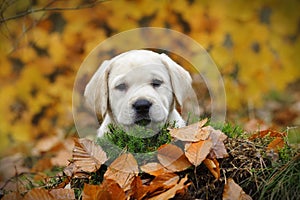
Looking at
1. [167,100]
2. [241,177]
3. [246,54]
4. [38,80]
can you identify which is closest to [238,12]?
A: [246,54]

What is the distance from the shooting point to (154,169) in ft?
8.98

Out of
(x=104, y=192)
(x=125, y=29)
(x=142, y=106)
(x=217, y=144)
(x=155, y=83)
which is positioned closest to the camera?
(x=104, y=192)

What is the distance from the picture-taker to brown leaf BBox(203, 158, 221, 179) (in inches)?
106

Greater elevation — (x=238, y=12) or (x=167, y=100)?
(x=238, y=12)

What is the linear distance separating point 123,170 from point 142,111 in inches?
17.7

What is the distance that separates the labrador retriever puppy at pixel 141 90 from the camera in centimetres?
311

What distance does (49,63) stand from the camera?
7.48 metres

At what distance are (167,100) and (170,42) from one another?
1.95m

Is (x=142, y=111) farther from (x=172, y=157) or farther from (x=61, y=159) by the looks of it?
(x=61, y=159)

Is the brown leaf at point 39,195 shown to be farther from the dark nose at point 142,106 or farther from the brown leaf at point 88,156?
the dark nose at point 142,106

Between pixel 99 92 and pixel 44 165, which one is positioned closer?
pixel 99 92

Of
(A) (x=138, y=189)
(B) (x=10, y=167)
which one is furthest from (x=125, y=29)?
(A) (x=138, y=189)

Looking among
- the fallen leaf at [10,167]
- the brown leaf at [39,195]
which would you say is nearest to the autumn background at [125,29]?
the fallen leaf at [10,167]

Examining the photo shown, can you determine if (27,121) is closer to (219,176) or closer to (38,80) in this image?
(38,80)
